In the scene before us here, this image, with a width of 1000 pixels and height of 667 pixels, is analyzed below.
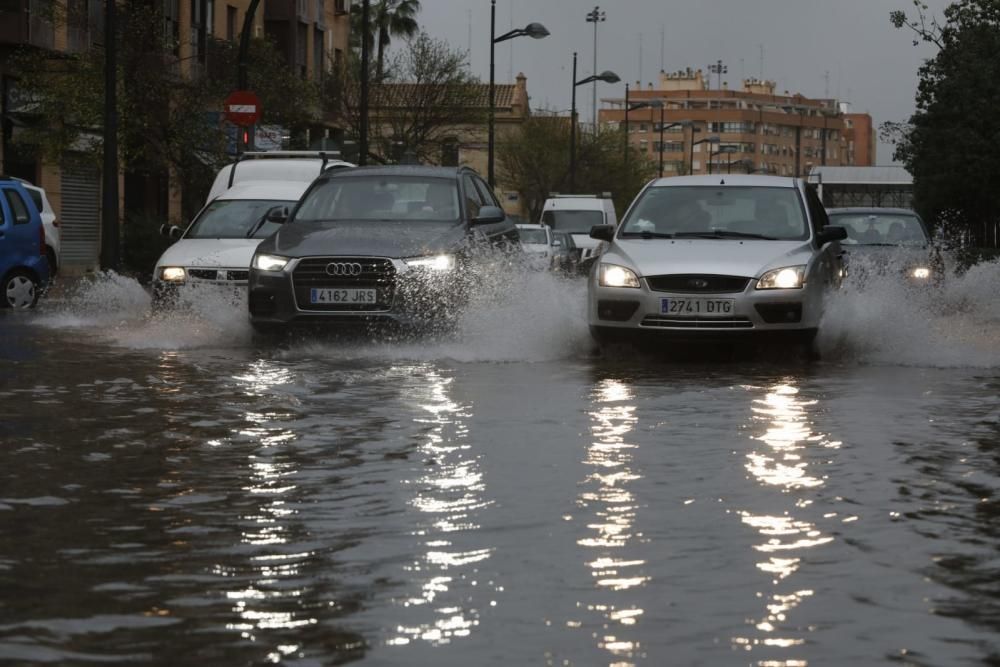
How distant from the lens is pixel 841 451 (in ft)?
33.2

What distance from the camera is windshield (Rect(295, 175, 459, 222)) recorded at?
18797mm

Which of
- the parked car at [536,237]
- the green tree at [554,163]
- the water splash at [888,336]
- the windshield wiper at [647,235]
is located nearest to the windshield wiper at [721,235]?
the windshield wiper at [647,235]

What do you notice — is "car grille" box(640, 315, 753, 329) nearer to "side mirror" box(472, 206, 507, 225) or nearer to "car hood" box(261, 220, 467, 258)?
"car hood" box(261, 220, 467, 258)

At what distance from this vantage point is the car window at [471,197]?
19203 millimetres

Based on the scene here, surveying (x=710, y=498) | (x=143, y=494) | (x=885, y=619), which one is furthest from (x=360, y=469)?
(x=885, y=619)

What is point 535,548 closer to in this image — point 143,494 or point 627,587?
point 627,587

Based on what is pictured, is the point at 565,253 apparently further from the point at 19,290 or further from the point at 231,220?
the point at 231,220

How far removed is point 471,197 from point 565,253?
3103 cm

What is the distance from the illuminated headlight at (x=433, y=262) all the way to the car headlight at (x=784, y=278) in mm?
2891

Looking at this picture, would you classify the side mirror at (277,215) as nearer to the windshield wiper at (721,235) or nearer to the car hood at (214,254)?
the car hood at (214,254)

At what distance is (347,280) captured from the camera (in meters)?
17.3

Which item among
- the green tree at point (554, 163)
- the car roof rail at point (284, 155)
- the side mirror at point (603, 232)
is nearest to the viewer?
the side mirror at point (603, 232)

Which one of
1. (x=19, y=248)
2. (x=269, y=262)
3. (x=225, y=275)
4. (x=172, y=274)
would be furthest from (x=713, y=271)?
(x=19, y=248)

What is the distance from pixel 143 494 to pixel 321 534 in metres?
1.41
